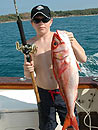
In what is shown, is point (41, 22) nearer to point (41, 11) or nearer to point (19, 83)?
point (41, 11)

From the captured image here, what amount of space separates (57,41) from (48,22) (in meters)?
0.42

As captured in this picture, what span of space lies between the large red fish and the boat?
966 mm

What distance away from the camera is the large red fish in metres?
2.12

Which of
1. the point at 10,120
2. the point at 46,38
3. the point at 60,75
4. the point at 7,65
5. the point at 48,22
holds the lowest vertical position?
the point at 7,65

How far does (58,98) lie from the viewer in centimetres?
265

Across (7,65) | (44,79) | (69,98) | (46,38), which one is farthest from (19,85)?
(7,65)

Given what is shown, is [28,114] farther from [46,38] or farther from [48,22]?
[48,22]

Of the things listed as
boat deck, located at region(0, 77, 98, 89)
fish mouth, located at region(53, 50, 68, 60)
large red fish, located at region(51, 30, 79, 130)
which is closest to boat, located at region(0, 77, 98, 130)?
boat deck, located at region(0, 77, 98, 89)

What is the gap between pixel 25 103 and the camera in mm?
3285

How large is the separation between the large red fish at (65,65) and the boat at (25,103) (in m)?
0.97

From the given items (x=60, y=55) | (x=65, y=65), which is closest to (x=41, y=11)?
(x=60, y=55)

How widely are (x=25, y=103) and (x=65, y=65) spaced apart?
4.54 feet

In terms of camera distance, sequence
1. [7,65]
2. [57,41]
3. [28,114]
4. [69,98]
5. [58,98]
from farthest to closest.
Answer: [7,65]
[28,114]
[58,98]
[69,98]
[57,41]

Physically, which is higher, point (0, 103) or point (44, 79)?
point (44, 79)
